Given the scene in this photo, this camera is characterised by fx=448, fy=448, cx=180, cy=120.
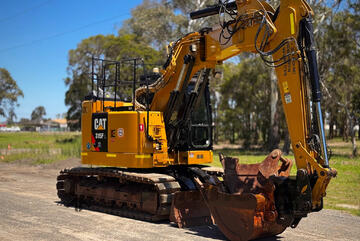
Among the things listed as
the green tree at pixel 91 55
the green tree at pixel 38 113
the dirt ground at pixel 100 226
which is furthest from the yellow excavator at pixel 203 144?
the green tree at pixel 38 113

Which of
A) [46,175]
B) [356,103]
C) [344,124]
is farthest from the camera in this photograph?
[344,124]

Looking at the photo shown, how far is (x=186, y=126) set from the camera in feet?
33.6

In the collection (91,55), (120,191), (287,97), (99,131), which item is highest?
(91,55)

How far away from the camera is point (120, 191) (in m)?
10.2

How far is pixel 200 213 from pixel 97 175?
3.10 metres

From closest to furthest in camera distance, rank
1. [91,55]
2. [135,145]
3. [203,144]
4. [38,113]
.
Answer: [135,145], [203,144], [91,55], [38,113]

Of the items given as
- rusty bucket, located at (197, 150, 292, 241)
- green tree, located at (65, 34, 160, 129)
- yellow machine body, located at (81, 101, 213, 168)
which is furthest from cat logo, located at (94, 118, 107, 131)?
green tree, located at (65, 34, 160, 129)

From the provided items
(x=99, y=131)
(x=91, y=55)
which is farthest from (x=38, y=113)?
(x=99, y=131)

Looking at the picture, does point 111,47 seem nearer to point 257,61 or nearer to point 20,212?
point 257,61

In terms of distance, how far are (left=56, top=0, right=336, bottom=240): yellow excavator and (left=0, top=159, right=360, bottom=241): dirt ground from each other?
41 centimetres

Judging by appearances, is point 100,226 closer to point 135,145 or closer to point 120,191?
point 120,191

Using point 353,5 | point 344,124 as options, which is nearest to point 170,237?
point 353,5

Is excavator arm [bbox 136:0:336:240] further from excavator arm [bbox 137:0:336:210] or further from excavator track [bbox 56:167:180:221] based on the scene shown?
excavator track [bbox 56:167:180:221]

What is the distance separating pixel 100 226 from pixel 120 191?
1436mm
